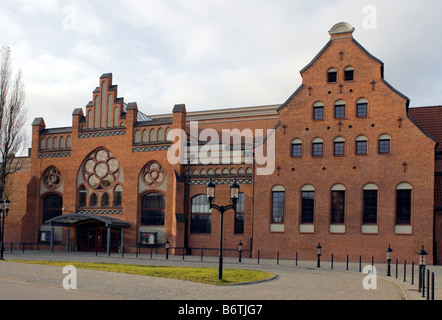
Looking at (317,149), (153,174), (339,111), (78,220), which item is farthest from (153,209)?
(339,111)

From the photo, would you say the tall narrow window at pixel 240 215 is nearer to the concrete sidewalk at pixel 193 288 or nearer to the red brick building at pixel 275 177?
the red brick building at pixel 275 177

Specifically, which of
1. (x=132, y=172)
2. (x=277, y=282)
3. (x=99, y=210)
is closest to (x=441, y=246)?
(x=277, y=282)

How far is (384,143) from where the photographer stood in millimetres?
34125

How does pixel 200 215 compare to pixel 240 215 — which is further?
pixel 200 215

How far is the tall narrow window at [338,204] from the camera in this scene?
34719mm

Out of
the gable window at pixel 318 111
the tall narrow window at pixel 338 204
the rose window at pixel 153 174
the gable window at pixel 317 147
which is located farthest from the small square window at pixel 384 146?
the rose window at pixel 153 174

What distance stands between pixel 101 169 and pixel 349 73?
872 inches

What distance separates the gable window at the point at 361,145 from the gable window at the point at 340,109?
2.08 meters

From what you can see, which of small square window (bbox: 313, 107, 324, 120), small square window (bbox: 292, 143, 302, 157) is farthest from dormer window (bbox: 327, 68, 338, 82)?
small square window (bbox: 292, 143, 302, 157)

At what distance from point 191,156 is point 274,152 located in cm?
729

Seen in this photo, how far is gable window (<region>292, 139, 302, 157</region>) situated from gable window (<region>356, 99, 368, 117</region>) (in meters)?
4.58

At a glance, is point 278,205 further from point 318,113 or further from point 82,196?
point 82,196

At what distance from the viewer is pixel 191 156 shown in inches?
1586
